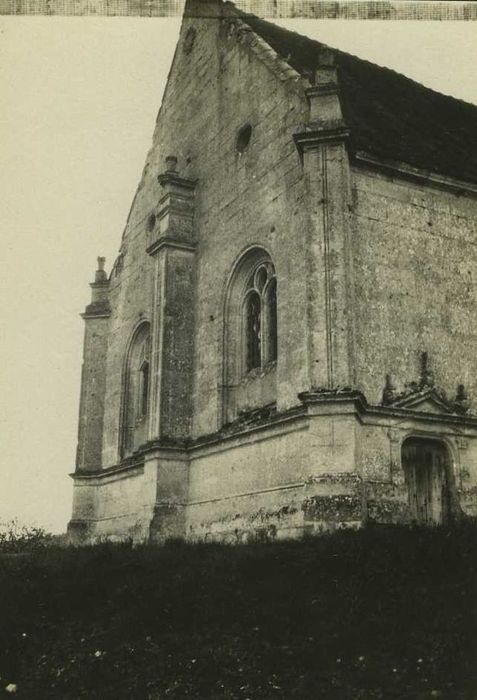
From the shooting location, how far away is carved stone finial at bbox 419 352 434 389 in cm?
1463

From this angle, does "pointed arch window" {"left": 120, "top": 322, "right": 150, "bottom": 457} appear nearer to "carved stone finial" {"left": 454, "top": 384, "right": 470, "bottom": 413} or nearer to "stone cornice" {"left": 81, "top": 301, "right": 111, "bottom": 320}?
"stone cornice" {"left": 81, "top": 301, "right": 111, "bottom": 320}

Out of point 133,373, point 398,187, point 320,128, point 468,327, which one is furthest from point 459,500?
point 133,373

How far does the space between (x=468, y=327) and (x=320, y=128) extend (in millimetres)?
5010

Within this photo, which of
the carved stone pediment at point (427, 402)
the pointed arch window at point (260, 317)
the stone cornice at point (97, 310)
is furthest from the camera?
the stone cornice at point (97, 310)

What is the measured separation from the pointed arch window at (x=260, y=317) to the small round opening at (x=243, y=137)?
10.3ft

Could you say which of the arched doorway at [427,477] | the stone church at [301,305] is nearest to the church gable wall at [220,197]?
the stone church at [301,305]

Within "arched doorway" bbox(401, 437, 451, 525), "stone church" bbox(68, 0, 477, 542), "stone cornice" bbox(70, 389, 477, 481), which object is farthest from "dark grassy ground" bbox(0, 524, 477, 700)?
"arched doorway" bbox(401, 437, 451, 525)

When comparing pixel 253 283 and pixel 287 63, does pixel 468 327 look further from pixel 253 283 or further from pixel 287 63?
pixel 287 63

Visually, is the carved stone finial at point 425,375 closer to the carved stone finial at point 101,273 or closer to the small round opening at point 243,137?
the small round opening at point 243,137

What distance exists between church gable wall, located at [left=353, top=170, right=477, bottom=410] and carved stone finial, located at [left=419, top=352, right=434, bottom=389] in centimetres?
11

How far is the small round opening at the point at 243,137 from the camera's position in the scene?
59.5 ft

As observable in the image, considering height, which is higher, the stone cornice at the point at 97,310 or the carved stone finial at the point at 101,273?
the carved stone finial at the point at 101,273

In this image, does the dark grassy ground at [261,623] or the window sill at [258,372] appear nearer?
the dark grassy ground at [261,623]

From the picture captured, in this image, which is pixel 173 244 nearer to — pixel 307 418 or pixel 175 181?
pixel 175 181
